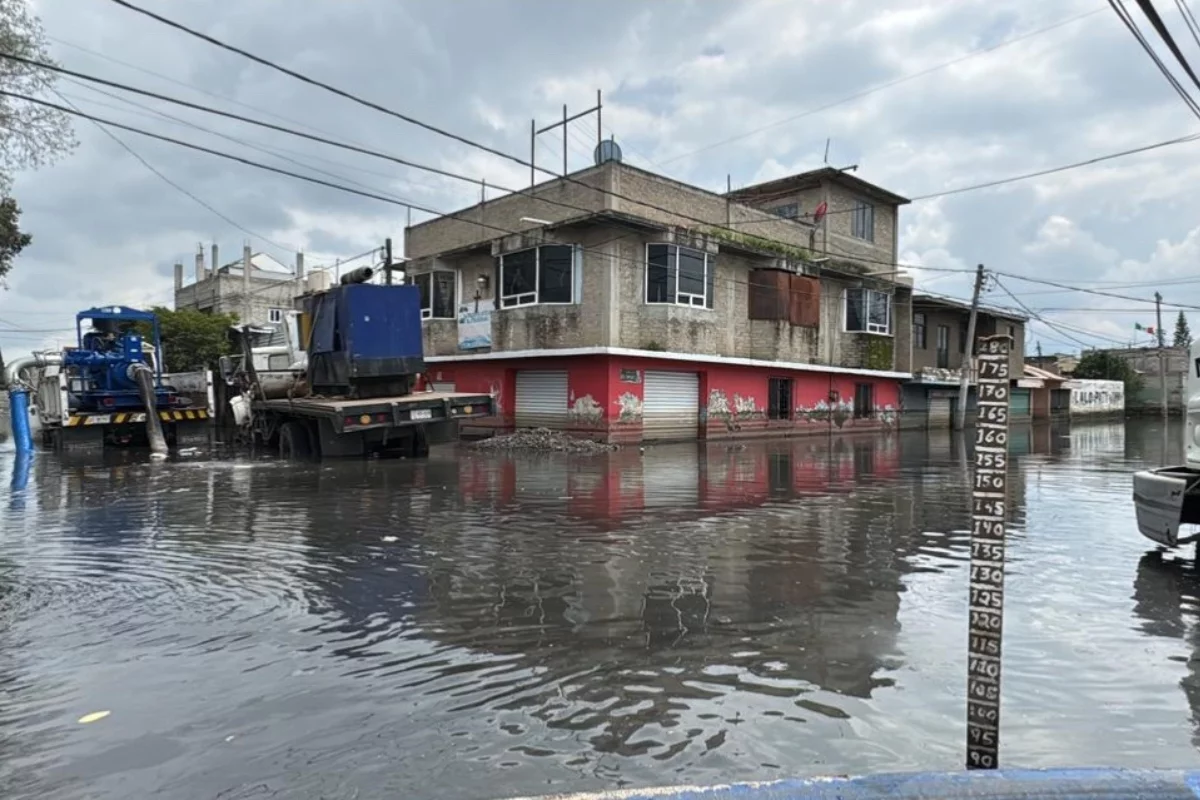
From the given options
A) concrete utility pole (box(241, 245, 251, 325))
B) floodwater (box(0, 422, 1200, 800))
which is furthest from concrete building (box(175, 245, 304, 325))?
floodwater (box(0, 422, 1200, 800))

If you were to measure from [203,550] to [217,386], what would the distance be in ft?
57.9

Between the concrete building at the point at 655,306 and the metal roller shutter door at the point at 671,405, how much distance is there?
5 centimetres

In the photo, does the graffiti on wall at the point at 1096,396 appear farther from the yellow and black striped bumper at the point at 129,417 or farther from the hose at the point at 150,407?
the hose at the point at 150,407

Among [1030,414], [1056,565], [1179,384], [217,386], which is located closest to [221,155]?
[1056,565]

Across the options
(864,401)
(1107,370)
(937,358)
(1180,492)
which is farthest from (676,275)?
(1107,370)

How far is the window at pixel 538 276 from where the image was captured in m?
21.9

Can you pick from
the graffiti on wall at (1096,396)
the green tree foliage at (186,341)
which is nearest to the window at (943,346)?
the graffiti on wall at (1096,396)

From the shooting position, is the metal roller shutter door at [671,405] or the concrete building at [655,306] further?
the metal roller shutter door at [671,405]

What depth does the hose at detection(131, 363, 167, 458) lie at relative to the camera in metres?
17.9

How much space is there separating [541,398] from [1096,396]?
147 ft

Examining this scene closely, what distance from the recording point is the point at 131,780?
3094 millimetres

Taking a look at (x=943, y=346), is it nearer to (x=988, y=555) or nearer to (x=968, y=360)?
(x=968, y=360)

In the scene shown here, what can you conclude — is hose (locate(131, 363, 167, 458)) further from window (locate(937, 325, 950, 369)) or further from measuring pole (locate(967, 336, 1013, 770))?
window (locate(937, 325, 950, 369))

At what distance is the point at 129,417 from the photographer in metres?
18.9
